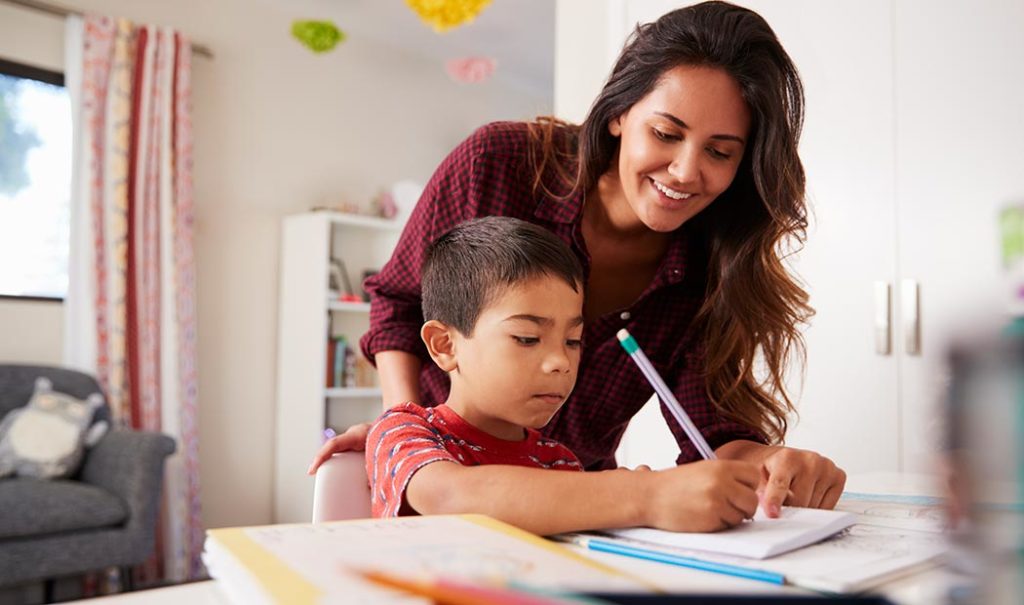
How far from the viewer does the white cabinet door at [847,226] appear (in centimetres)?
226

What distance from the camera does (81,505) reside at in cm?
289

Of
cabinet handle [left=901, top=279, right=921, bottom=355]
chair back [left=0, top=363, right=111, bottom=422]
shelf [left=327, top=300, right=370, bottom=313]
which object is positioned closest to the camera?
cabinet handle [left=901, top=279, right=921, bottom=355]

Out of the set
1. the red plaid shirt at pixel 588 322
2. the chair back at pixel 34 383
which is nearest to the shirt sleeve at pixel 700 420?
the red plaid shirt at pixel 588 322

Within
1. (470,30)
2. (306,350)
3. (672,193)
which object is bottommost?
(306,350)

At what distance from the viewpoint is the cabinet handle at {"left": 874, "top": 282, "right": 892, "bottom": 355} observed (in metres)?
2.23

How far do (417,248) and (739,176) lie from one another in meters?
0.51

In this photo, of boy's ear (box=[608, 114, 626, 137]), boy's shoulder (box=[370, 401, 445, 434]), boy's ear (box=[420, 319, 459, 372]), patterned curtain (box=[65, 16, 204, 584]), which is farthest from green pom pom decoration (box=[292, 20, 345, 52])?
boy's shoulder (box=[370, 401, 445, 434])

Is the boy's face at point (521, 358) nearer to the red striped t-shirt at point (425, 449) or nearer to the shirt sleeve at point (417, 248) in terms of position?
the red striped t-shirt at point (425, 449)

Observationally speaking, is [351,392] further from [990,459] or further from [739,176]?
[990,459]

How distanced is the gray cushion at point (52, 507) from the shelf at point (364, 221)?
1.77 meters

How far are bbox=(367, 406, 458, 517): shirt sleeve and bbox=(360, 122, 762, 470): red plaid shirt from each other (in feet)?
1.33

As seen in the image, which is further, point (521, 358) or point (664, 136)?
point (664, 136)

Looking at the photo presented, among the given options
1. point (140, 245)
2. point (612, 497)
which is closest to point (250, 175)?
point (140, 245)

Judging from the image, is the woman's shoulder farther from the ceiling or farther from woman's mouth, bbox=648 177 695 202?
the ceiling
